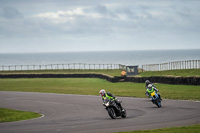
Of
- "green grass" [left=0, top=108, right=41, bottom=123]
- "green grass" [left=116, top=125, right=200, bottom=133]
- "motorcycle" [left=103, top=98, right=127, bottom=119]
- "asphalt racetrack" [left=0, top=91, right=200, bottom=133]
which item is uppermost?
"motorcycle" [left=103, top=98, right=127, bottom=119]

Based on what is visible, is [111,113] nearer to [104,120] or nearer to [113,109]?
[113,109]

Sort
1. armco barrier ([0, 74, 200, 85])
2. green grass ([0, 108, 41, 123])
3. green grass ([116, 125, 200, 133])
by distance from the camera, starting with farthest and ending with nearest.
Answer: armco barrier ([0, 74, 200, 85]) < green grass ([0, 108, 41, 123]) < green grass ([116, 125, 200, 133])

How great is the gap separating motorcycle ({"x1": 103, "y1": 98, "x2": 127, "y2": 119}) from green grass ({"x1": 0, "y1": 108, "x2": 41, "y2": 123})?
16.1ft

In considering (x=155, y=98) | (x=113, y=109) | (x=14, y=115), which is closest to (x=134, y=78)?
(x=155, y=98)

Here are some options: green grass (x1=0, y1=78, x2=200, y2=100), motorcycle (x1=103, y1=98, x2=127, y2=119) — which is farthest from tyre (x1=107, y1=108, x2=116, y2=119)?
green grass (x1=0, y1=78, x2=200, y2=100)

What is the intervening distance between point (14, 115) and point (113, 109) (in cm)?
650

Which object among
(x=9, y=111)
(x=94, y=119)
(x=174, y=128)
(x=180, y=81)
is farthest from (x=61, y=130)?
(x=180, y=81)

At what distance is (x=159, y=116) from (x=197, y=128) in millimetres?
4106

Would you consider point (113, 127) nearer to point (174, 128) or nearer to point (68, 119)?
point (174, 128)

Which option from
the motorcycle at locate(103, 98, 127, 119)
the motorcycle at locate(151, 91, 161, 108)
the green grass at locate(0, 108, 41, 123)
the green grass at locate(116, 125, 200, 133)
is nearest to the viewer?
the green grass at locate(116, 125, 200, 133)

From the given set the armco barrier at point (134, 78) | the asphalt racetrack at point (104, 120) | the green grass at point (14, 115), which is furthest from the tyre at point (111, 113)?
the armco barrier at point (134, 78)

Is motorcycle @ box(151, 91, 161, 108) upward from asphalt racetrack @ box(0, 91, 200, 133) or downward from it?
upward

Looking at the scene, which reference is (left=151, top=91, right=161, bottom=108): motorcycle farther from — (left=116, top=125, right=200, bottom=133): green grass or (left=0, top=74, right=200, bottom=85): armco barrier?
(left=0, top=74, right=200, bottom=85): armco barrier

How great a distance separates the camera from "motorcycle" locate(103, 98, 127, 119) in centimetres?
1689
